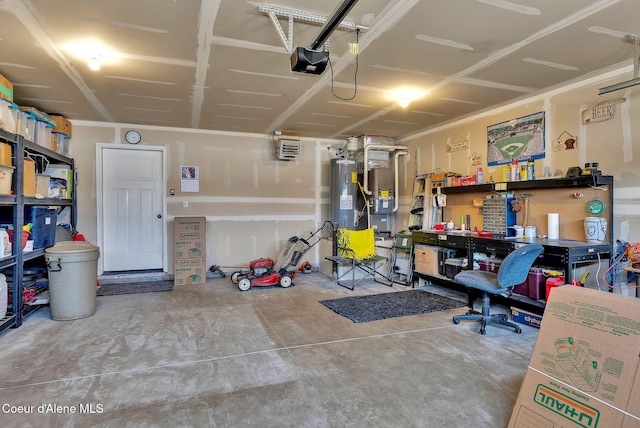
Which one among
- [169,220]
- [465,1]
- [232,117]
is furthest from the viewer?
[169,220]

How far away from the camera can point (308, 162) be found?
20.8 feet

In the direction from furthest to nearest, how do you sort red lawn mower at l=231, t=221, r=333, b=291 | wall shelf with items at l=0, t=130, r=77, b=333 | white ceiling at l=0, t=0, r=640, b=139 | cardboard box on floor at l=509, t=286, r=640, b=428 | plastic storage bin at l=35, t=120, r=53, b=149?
red lawn mower at l=231, t=221, r=333, b=291 → plastic storage bin at l=35, t=120, r=53, b=149 → wall shelf with items at l=0, t=130, r=77, b=333 → white ceiling at l=0, t=0, r=640, b=139 → cardboard box on floor at l=509, t=286, r=640, b=428

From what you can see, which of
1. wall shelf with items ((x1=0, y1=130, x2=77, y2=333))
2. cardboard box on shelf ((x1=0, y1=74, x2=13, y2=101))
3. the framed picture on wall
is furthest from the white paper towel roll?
cardboard box on shelf ((x1=0, y1=74, x2=13, y2=101))

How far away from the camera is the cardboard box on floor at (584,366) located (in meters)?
1.39

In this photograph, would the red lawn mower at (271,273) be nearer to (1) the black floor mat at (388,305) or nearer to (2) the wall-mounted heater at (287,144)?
(1) the black floor mat at (388,305)

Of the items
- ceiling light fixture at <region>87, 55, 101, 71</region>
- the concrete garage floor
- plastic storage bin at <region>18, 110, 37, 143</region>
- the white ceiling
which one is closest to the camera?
the concrete garage floor

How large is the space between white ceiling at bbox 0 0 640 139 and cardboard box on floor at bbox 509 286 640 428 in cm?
189

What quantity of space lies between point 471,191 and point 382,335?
256 cm

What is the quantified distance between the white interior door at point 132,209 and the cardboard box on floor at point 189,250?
0.58m

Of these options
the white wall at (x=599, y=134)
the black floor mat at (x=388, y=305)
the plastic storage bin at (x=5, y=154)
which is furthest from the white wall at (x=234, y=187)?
the white wall at (x=599, y=134)

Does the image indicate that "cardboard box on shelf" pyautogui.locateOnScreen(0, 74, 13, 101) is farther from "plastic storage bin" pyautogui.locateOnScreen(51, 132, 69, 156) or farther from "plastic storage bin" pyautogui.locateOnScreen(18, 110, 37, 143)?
"plastic storage bin" pyautogui.locateOnScreen(51, 132, 69, 156)

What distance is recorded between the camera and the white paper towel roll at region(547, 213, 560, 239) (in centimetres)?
364

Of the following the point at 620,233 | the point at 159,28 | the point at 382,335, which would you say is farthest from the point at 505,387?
the point at 159,28

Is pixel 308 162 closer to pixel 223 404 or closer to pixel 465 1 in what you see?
pixel 465 1
